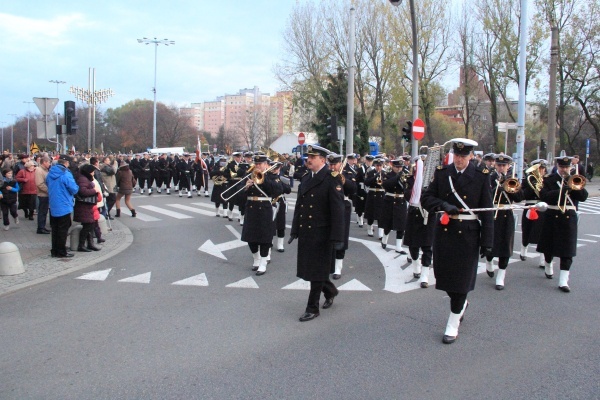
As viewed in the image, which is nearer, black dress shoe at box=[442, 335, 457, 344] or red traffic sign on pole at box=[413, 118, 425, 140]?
black dress shoe at box=[442, 335, 457, 344]

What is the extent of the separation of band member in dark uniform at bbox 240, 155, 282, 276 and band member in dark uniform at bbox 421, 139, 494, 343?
12.3ft

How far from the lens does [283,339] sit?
18.2ft

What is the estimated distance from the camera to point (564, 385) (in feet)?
14.5

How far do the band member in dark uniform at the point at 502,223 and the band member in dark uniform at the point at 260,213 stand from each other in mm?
3622

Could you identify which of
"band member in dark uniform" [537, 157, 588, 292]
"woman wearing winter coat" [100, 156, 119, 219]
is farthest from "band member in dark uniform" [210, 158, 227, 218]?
"band member in dark uniform" [537, 157, 588, 292]

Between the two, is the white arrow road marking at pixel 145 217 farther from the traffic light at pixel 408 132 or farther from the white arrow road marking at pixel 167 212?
the traffic light at pixel 408 132

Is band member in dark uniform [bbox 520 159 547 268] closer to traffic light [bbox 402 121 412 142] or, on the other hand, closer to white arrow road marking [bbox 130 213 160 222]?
traffic light [bbox 402 121 412 142]

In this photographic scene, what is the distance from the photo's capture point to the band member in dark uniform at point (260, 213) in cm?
883

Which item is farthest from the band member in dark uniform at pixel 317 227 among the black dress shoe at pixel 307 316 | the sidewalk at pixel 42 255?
the sidewalk at pixel 42 255

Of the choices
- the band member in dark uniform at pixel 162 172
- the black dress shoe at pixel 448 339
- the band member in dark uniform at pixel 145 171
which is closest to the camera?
the black dress shoe at pixel 448 339

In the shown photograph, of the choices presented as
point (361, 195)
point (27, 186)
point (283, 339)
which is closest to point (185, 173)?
point (27, 186)

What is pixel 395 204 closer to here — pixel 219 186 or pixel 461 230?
pixel 461 230

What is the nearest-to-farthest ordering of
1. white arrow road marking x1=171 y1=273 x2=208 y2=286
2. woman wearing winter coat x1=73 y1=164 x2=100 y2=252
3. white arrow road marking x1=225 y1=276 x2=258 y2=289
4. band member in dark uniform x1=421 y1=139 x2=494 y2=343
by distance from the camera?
1. band member in dark uniform x1=421 y1=139 x2=494 y2=343
2. white arrow road marking x1=225 y1=276 x2=258 y2=289
3. white arrow road marking x1=171 y1=273 x2=208 y2=286
4. woman wearing winter coat x1=73 y1=164 x2=100 y2=252

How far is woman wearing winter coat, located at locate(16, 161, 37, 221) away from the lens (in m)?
14.2
